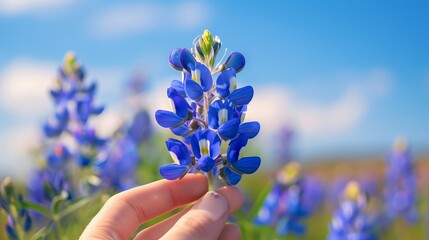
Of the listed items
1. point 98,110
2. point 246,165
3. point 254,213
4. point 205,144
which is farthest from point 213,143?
point 98,110

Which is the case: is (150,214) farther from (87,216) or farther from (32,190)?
(32,190)

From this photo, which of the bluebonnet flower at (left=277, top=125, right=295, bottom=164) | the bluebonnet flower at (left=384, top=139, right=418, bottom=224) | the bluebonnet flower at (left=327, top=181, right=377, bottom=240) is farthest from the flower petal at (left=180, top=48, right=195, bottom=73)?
the bluebonnet flower at (left=277, top=125, right=295, bottom=164)

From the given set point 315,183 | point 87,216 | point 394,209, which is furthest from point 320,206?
point 87,216

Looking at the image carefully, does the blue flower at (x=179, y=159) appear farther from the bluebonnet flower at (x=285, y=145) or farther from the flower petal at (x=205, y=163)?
the bluebonnet flower at (x=285, y=145)

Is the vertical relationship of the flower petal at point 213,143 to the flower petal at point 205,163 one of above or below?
above

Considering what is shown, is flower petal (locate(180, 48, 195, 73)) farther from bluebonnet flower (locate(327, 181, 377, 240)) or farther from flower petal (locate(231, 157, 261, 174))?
bluebonnet flower (locate(327, 181, 377, 240))

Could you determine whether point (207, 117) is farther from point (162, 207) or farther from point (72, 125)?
point (72, 125)

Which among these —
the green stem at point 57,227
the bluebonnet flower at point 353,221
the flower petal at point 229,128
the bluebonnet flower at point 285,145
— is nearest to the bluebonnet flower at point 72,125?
the green stem at point 57,227
